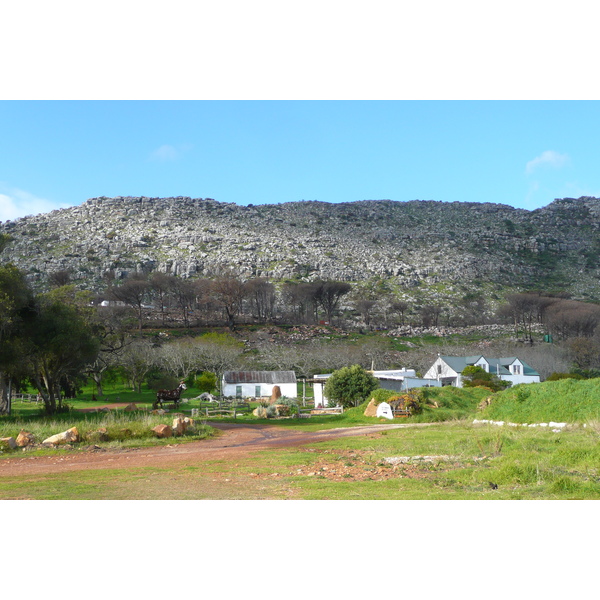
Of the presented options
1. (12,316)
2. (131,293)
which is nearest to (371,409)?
(12,316)

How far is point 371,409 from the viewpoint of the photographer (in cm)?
2516

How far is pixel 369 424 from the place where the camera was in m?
22.5

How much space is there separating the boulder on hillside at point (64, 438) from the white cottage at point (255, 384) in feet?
88.6

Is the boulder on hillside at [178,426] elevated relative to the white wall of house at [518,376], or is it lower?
elevated

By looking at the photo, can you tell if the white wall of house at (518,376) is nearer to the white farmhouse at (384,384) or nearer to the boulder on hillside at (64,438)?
the white farmhouse at (384,384)

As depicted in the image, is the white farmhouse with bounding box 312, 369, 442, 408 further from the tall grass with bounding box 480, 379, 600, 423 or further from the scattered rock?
the tall grass with bounding box 480, 379, 600, 423

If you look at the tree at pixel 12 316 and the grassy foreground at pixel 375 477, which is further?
the tree at pixel 12 316

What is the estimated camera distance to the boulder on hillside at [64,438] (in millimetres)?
13906

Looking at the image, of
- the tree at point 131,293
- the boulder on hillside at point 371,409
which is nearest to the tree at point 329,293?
the tree at point 131,293

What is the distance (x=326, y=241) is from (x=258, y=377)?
77.8 meters

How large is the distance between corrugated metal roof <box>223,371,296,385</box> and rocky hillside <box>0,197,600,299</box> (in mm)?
47190

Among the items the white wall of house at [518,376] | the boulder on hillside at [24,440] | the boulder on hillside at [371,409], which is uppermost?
the boulder on hillside at [24,440]

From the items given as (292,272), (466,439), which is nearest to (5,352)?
(466,439)
